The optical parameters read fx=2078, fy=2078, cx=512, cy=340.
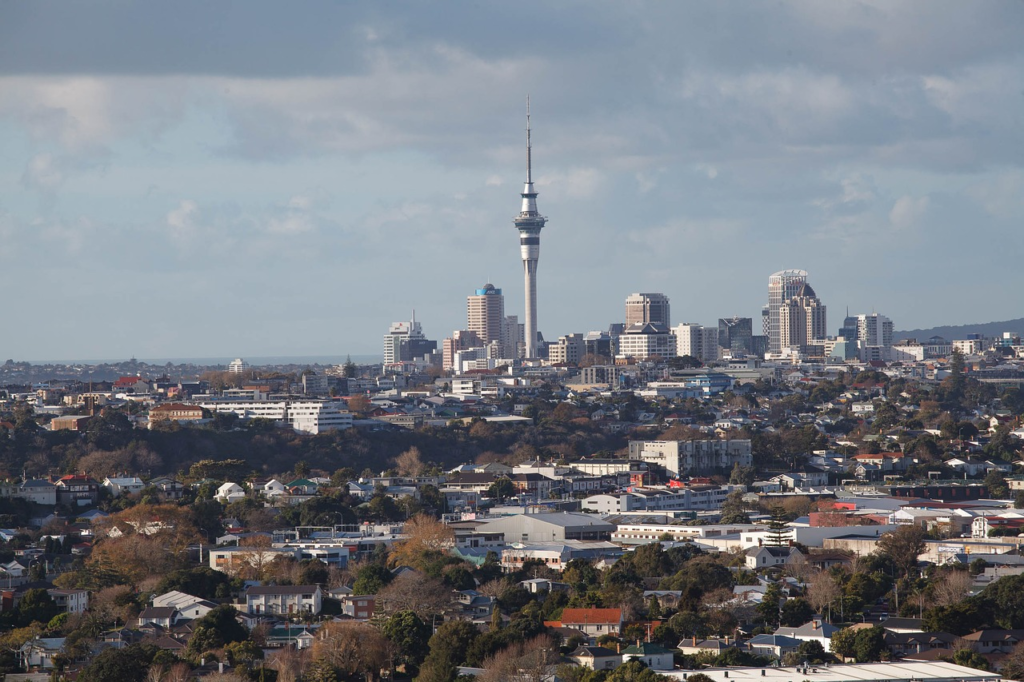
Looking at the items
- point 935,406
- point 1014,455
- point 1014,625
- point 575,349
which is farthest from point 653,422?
point 1014,625

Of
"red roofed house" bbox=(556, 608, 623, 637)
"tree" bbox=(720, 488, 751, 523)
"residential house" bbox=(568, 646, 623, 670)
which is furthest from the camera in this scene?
"tree" bbox=(720, 488, 751, 523)

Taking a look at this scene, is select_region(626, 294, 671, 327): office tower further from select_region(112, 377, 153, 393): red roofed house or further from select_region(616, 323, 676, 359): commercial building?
select_region(112, 377, 153, 393): red roofed house

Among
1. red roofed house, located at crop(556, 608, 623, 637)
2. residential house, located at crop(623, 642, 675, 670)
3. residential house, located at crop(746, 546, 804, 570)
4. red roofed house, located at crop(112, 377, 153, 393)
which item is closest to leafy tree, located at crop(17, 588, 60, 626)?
red roofed house, located at crop(556, 608, 623, 637)

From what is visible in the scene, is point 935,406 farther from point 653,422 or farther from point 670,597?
point 670,597

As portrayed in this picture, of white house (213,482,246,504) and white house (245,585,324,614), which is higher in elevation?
white house (213,482,246,504)

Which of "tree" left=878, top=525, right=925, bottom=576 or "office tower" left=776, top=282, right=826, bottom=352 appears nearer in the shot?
"tree" left=878, top=525, right=925, bottom=576
